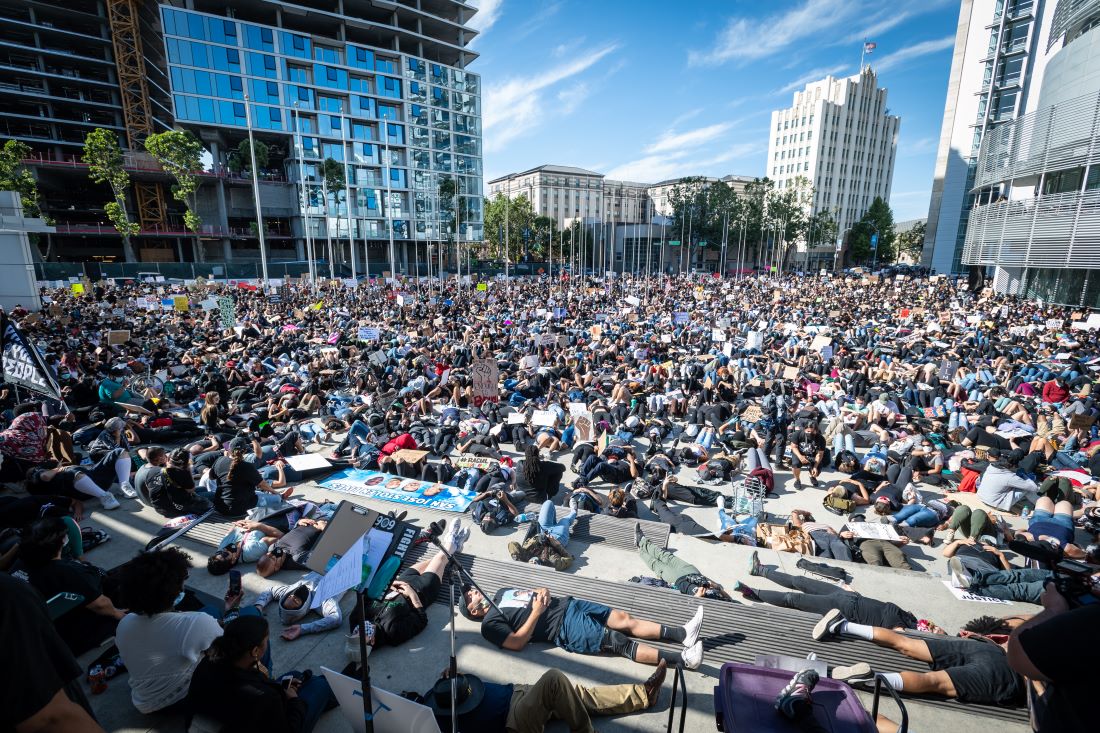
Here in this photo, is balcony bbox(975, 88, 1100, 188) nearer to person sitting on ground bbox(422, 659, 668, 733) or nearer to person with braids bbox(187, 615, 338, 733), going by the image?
person sitting on ground bbox(422, 659, 668, 733)

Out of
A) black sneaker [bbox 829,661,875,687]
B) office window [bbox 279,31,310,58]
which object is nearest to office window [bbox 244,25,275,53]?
office window [bbox 279,31,310,58]

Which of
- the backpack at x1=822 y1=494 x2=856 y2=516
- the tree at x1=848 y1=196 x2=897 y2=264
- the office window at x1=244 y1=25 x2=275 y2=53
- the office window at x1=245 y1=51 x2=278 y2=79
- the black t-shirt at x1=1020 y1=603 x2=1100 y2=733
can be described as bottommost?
the backpack at x1=822 y1=494 x2=856 y2=516

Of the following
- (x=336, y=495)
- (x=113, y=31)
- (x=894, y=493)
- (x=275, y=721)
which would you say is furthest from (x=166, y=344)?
(x=113, y=31)

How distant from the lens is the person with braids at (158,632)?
137 inches

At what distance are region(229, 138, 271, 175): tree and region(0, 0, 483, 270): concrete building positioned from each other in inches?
15.8

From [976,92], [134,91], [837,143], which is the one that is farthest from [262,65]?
[837,143]

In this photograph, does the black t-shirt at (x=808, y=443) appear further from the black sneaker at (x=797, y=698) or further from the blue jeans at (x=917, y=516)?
the black sneaker at (x=797, y=698)

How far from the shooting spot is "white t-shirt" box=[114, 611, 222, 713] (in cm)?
361

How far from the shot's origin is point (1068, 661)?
237 centimetres

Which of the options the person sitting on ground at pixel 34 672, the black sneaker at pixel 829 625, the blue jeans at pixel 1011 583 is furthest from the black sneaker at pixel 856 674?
the person sitting on ground at pixel 34 672

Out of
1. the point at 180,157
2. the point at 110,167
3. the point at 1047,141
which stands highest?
the point at 180,157

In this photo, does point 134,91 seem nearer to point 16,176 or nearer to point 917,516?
point 16,176

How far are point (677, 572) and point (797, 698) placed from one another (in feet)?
9.28

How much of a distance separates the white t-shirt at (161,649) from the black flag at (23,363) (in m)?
5.64
